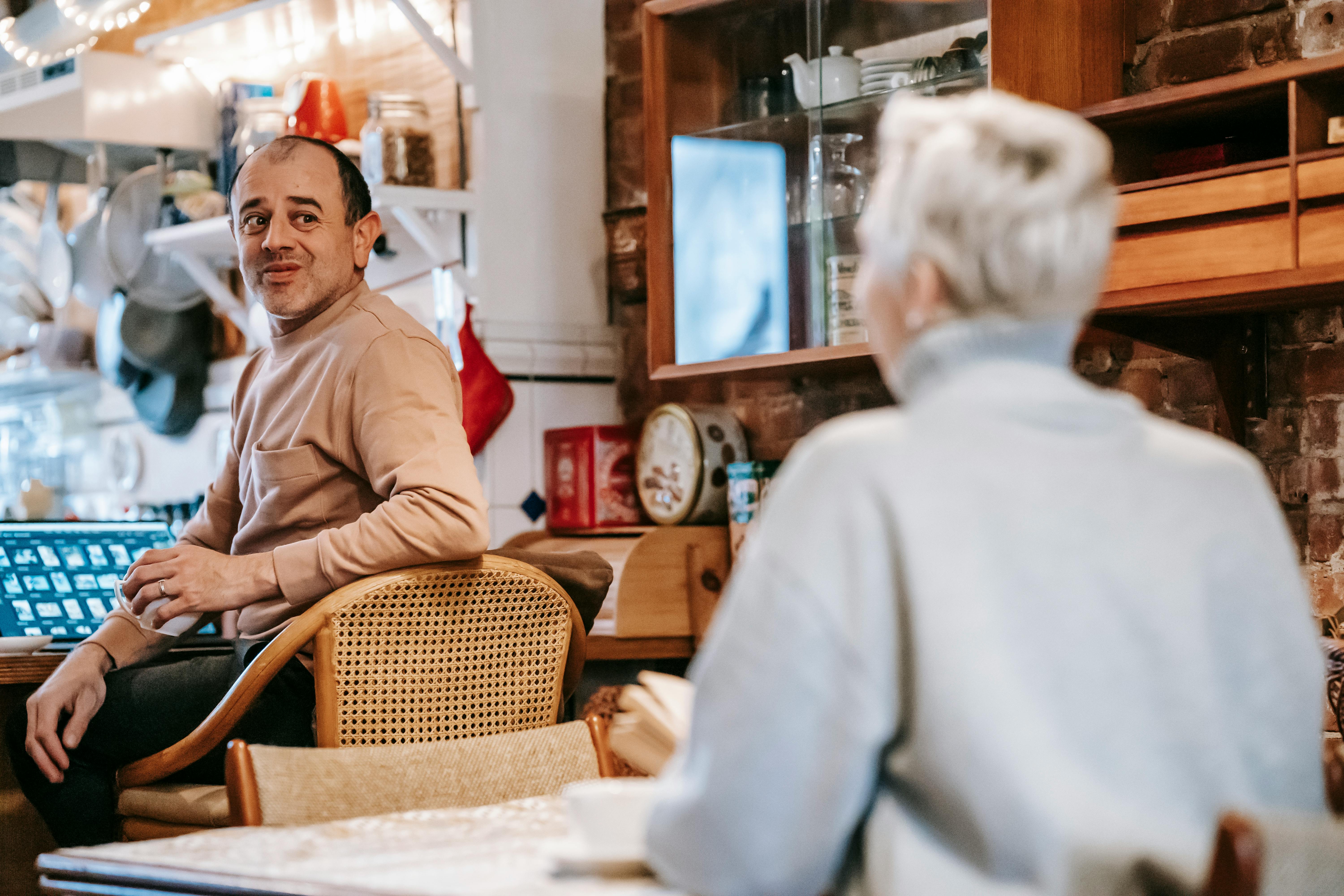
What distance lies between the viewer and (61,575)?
2.66m

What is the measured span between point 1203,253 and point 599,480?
5.45 feet

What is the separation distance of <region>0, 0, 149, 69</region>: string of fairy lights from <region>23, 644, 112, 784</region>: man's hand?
8.49 ft

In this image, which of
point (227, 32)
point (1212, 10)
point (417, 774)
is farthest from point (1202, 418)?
point (227, 32)

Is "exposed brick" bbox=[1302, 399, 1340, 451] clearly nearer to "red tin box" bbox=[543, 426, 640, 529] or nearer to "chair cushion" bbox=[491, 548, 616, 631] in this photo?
"chair cushion" bbox=[491, 548, 616, 631]

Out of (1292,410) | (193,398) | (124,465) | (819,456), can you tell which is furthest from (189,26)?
(819,456)

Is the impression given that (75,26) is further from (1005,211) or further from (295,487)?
(1005,211)

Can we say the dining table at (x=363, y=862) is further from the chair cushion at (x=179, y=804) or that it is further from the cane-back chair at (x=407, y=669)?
the chair cushion at (x=179, y=804)

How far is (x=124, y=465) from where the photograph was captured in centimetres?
499

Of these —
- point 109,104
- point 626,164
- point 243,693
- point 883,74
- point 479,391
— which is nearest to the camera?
point 243,693

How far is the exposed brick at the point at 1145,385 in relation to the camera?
2.76 metres

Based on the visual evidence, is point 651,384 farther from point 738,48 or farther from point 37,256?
point 37,256

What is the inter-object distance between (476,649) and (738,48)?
68.0 inches

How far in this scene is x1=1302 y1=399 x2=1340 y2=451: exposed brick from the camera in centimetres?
253

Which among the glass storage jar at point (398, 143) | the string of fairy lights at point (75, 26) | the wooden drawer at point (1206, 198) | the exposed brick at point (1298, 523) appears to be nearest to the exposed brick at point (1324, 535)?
the exposed brick at point (1298, 523)
